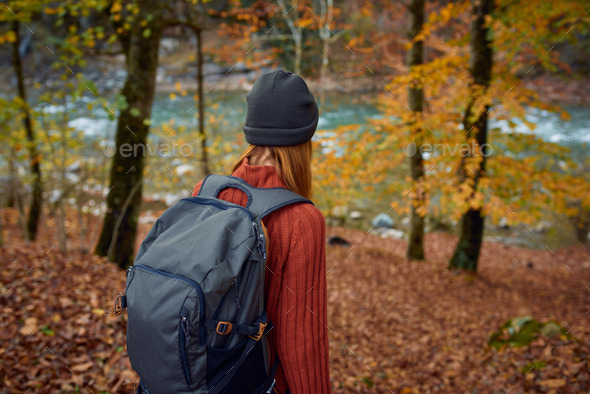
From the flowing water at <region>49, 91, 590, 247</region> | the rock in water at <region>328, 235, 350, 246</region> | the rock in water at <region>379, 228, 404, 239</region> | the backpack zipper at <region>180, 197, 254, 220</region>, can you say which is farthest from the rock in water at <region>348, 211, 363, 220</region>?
the backpack zipper at <region>180, 197, 254, 220</region>

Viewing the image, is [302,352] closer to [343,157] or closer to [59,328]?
[59,328]

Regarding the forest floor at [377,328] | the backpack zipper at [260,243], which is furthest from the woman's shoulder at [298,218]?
the forest floor at [377,328]

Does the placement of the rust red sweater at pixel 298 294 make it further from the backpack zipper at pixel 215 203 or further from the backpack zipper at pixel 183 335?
the backpack zipper at pixel 183 335

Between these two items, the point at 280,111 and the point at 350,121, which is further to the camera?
the point at 350,121

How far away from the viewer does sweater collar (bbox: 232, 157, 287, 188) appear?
130 cm

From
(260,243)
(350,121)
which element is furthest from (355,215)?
(260,243)

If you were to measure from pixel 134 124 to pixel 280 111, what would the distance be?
13.8ft

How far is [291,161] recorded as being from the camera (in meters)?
1.34

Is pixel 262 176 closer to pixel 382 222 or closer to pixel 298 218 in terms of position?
pixel 298 218

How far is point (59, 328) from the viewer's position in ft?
10.2

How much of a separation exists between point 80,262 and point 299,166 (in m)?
4.71

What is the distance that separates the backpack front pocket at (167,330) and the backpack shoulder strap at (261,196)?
33 centimetres

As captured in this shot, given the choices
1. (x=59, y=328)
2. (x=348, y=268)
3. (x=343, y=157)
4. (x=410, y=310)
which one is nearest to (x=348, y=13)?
(x=343, y=157)

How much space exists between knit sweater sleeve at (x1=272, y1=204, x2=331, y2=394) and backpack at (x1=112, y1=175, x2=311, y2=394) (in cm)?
11
